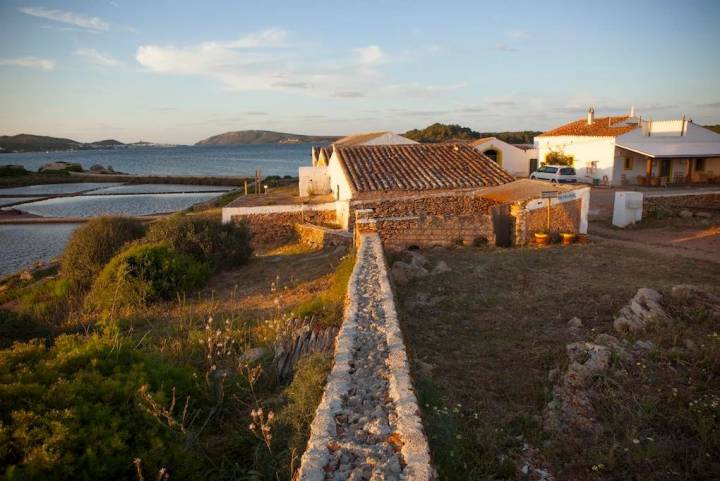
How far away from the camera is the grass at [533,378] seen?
13.4ft

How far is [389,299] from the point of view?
6.63 m

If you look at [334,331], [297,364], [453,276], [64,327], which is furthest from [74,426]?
[453,276]

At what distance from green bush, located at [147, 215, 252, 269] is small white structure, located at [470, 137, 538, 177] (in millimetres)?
22337

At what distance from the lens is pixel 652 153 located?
2862 cm

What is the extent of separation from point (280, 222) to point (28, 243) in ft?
45.2

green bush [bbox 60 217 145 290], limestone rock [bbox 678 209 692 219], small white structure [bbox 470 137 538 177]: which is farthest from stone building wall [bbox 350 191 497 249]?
small white structure [bbox 470 137 538 177]

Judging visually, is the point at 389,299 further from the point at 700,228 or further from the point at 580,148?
the point at 580,148

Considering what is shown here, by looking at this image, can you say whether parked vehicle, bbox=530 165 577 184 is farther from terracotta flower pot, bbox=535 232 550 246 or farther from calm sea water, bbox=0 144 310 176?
calm sea water, bbox=0 144 310 176

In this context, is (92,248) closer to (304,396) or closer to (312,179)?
(304,396)

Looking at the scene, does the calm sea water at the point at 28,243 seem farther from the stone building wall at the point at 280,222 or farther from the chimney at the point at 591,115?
the chimney at the point at 591,115

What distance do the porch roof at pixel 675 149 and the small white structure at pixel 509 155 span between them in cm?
638

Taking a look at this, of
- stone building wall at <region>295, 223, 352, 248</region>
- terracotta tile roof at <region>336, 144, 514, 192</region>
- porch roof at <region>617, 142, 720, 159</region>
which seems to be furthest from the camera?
porch roof at <region>617, 142, 720, 159</region>

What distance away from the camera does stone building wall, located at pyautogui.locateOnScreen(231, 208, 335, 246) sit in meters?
16.8

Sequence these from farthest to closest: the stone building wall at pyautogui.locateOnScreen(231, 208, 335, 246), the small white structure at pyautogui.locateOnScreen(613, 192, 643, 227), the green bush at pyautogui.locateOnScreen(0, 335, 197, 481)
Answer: the small white structure at pyautogui.locateOnScreen(613, 192, 643, 227) → the stone building wall at pyautogui.locateOnScreen(231, 208, 335, 246) → the green bush at pyautogui.locateOnScreen(0, 335, 197, 481)
